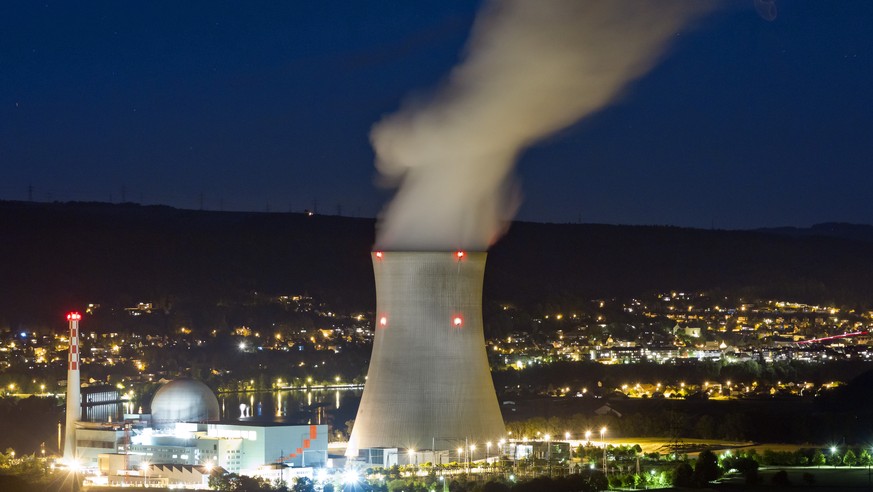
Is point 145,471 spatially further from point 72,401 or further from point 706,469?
point 706,469

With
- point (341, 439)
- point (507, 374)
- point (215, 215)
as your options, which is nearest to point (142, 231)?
point (215, 215)

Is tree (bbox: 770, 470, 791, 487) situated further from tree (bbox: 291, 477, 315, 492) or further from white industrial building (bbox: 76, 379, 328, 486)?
white industrial building (bbox: 76, 379, 328, 486)

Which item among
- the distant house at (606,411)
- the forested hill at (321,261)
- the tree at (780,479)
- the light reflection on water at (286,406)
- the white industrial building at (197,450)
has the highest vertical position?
the forested hill at (321,261)

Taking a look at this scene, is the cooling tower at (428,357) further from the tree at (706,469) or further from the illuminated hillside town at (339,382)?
the tree at (706,469)

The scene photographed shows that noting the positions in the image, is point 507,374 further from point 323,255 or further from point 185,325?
point 323,255

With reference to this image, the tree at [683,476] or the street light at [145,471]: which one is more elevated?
the street light at [145,471]

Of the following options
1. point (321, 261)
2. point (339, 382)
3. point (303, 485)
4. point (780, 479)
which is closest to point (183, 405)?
point (303, 485)

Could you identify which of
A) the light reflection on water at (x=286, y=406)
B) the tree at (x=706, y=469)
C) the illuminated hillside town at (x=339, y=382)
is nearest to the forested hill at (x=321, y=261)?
the illuminated hillside town at (x=339, y=382)
